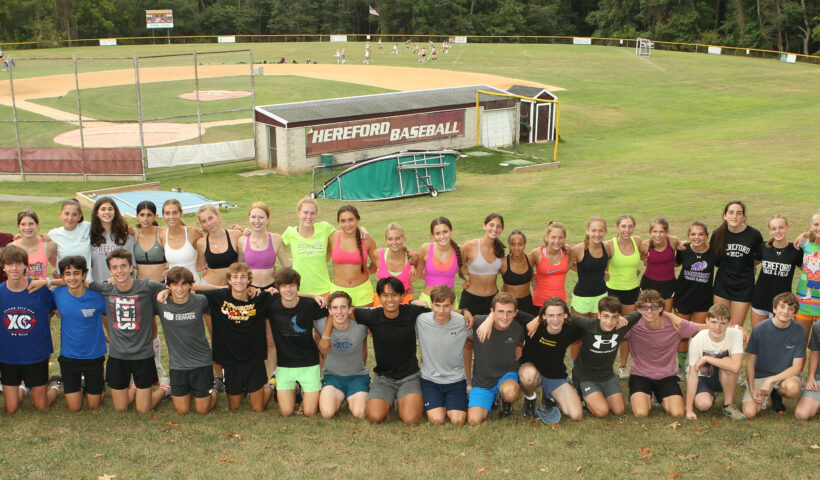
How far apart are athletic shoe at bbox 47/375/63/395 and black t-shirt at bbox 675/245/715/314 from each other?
7.43 meters

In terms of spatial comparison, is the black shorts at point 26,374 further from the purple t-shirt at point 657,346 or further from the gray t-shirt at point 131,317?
the purple t-shirt at point 657,346

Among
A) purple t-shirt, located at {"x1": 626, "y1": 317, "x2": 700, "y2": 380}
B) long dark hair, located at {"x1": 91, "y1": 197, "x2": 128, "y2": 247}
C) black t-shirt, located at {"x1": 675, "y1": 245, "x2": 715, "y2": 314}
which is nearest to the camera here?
purple t-shirt, located at {"x1": 626, "y1": 317, "x2": 700, "y2": 380}

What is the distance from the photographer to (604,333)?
8.05 m

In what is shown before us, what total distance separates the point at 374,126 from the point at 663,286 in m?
Answer: 20.8

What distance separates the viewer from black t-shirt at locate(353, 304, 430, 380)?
808 cm

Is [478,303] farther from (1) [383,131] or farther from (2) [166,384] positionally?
(1) [383,131]

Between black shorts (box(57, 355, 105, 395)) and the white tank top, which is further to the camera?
the white tank top

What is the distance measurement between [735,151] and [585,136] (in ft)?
28.9

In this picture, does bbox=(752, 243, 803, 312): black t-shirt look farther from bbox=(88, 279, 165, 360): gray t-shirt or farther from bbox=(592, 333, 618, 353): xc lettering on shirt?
bbox=(88, 279, 165, 360): gray t-shirt

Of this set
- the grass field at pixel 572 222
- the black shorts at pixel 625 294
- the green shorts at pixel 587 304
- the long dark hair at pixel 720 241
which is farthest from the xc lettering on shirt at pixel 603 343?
the long dark hair at pixel 720 241

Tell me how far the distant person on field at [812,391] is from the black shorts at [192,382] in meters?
6.18

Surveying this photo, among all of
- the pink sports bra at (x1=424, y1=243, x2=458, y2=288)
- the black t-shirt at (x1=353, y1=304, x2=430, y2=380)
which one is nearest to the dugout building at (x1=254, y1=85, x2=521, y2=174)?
the pink sports bra at (x1=424, y1=243, x2=458, y2=288)

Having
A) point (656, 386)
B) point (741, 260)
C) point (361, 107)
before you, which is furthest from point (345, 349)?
point (361, 107)

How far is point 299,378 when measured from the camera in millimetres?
8211
